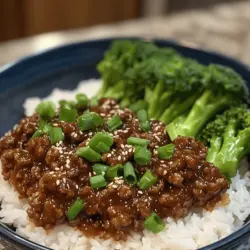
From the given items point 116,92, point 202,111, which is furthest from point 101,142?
point 116,92

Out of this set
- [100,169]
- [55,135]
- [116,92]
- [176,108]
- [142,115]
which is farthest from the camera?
[116,92]

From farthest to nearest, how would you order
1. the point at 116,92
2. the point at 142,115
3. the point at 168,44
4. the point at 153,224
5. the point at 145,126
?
the point at 168,44 → the point at 116,92 → the point at 142,115 → the point at 145,126 → the point at 153,224

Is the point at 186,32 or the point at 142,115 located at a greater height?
the point at 186,32

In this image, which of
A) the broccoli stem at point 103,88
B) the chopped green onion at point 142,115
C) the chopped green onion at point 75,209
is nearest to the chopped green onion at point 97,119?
the chopped green onion at point 142,115

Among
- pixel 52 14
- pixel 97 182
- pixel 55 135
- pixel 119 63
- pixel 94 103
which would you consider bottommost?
pixel 97 182

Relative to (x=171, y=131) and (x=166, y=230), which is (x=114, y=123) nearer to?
(x=171, y=131)

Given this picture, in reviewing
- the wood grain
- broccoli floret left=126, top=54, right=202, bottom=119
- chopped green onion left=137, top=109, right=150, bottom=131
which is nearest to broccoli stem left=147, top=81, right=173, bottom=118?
broccoli floret left=126, top=54, right=202, bottom=119
